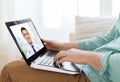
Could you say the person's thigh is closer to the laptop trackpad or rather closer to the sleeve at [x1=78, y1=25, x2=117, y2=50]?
the laptop trackpad

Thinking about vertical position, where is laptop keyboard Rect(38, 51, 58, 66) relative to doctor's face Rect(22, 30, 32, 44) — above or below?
below

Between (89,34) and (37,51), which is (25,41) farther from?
(89,34)

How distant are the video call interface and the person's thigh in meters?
0.08

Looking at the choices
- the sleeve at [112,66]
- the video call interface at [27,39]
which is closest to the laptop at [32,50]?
the video call interface at [27,39]

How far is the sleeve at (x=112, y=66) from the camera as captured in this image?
0.89m

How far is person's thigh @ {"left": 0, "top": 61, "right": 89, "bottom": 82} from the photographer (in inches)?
40.8

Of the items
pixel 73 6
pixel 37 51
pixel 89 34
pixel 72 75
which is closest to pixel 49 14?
pixel 73 6

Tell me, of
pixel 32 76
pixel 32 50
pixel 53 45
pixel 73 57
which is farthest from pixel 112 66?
pixel 53 45

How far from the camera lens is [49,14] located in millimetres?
1904

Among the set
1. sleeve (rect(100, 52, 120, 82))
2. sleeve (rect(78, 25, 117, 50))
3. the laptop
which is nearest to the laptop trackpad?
the laptop

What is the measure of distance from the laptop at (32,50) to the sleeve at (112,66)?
0.17 meters

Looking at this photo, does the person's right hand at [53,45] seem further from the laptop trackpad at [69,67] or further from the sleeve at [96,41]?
the laptop trackpad at [69,67]

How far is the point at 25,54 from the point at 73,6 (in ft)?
2.96

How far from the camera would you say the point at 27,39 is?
1214 mm
